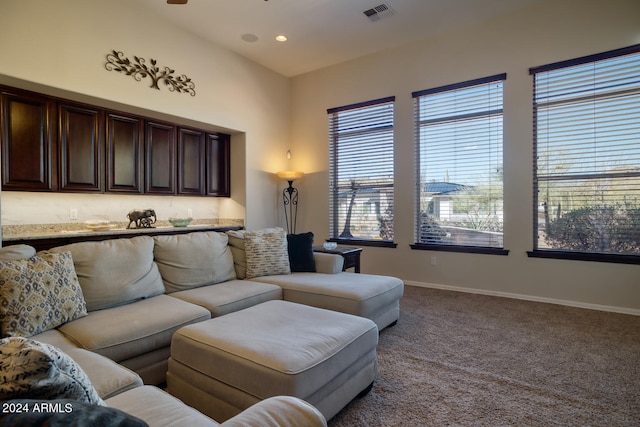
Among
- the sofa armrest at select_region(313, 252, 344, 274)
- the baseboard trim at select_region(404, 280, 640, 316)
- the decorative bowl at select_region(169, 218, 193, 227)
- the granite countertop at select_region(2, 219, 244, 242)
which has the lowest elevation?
the baseboard trim at select_region(404, 280, 640, 316)

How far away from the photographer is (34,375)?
68 centimetres

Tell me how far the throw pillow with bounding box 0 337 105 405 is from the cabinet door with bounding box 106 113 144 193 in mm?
3606

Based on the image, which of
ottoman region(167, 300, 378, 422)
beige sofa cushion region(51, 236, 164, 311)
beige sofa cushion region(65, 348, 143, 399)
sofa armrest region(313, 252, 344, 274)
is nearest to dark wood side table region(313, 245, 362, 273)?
sofa armrest region(313, 252, 344, 274)

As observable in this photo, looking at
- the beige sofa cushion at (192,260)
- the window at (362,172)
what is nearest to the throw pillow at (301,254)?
the beige sofa cushion at (192,260)

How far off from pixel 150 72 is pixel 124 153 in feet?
3.41

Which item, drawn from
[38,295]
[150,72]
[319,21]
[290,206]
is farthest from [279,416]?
[290,206]

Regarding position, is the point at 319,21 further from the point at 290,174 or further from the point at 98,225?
the point at 98,225

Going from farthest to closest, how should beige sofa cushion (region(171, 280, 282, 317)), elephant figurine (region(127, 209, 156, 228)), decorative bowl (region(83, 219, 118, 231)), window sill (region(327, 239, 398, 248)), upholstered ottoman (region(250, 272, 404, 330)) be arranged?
window sill (region(327, 239, 398, 248)) → elephant figurine (region(127, 209, 156, 228)) → decorative bowl (region(83, 219, 118, 231)) → upholstered ottoman (region(250, 272, 404, 330)) → beige sofa cushion (region(171, 280, 282, 317))

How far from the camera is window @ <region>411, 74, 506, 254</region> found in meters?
4.21

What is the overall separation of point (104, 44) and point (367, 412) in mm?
4309

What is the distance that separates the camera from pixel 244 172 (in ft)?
17.0

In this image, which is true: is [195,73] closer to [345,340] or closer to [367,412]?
[345,340]

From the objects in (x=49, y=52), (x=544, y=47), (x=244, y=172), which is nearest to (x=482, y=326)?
(x=544, y=47)

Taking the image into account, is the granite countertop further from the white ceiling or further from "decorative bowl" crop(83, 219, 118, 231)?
the white ceiling
